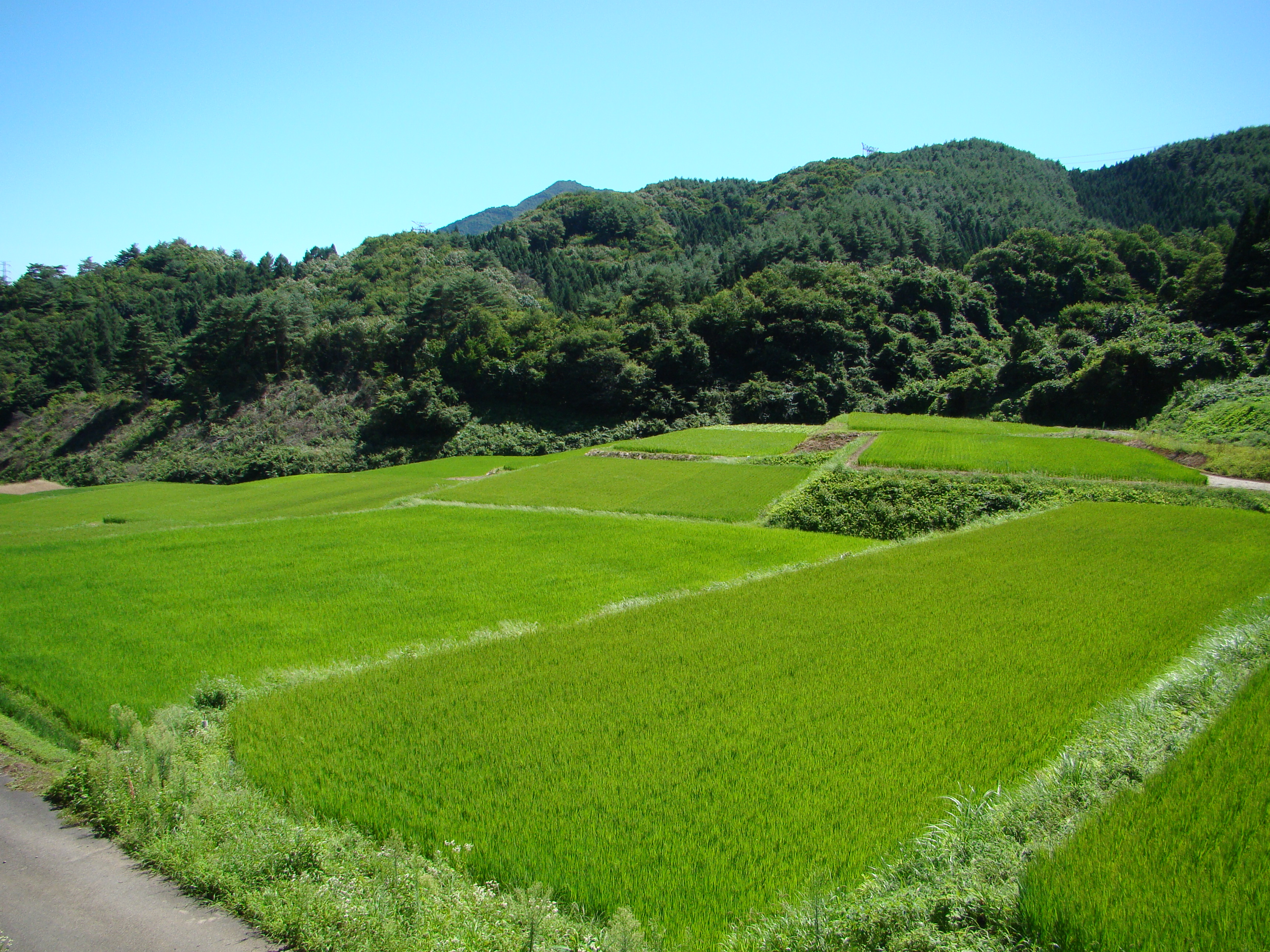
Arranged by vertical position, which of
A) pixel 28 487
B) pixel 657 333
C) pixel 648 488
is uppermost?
pixel 657 333

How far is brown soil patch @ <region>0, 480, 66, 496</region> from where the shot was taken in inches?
1661

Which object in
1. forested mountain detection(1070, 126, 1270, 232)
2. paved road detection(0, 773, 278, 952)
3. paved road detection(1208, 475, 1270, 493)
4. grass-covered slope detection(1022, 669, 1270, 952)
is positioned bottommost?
paved road detection(1208, 475, 1270, 493)

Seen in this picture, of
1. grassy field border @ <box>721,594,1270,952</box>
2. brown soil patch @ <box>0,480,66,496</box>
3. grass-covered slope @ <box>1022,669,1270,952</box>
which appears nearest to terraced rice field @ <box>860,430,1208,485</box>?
grassy field border @ <box>721,594,1270,952</box>

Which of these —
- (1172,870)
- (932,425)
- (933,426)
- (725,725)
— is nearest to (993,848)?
(1172,870)

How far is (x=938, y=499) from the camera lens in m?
17.7

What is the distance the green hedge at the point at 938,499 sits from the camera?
16.6 metres

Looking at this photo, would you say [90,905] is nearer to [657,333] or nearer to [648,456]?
[648,456]

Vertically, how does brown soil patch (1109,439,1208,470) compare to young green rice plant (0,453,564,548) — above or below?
below

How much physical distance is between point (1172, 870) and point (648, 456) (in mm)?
25187

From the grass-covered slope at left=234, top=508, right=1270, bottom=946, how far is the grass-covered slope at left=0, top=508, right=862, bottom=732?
1745 mm

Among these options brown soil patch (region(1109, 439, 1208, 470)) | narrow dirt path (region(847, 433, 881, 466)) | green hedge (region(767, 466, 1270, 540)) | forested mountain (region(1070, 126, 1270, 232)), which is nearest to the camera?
green hedge (region(767, 466, 1270, 540))

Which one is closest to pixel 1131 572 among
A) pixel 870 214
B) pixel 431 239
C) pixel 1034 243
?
pixel 1034 243

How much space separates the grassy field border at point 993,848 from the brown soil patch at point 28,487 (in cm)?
5124

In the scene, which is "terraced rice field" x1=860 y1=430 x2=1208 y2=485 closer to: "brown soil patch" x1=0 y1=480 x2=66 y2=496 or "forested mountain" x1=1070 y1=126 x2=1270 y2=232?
"brown soil patch" x1=0 y1=480 x2=66 y2=496
